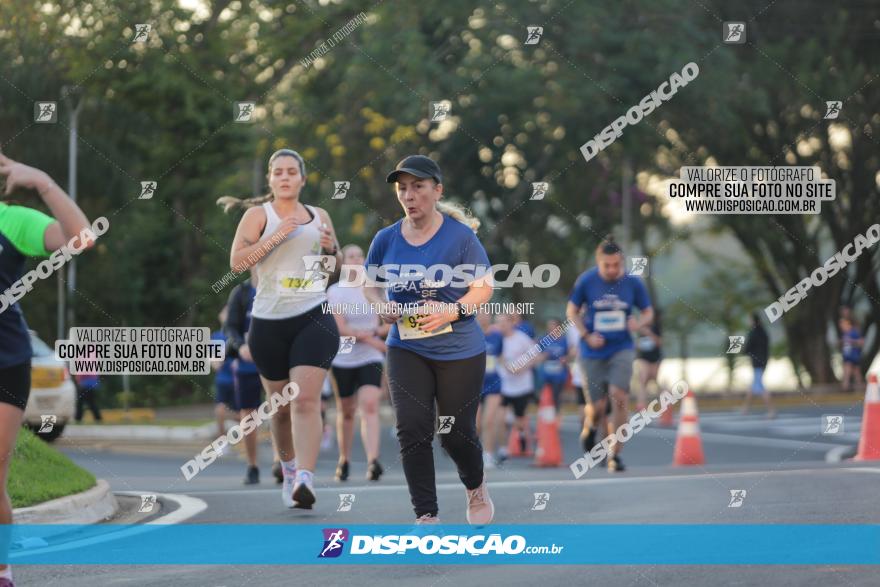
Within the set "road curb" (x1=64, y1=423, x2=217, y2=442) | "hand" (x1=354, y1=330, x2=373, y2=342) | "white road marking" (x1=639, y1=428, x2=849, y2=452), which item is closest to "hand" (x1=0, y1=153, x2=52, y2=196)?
"hand" (x1=354, y1=330, x2=373, y2=342)

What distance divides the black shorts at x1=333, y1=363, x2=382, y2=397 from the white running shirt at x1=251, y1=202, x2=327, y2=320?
10.7 feet

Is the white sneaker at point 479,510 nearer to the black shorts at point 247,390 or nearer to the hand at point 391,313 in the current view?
the hand at point 391,313

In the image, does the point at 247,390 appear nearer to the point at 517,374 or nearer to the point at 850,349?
the point at 517,374

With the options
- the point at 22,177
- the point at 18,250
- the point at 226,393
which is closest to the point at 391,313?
the point at 18,250

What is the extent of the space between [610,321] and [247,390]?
3222 mm

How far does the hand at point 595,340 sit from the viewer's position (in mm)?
13812

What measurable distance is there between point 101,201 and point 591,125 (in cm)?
959

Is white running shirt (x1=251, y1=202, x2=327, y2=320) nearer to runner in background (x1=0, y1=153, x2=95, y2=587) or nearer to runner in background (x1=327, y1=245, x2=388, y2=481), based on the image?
runner in background (x1=327, y1=245, x2=388, y2=481)

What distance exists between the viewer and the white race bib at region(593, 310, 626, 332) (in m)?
13.9

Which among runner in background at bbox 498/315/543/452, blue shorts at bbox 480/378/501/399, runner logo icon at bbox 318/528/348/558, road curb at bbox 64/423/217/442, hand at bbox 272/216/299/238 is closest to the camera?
runner logo icon at bbox 318/528/348/558

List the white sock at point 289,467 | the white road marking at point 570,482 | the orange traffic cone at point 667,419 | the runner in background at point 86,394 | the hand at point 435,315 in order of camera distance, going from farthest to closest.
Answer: the runner in background at point 86,394 → the orange traffic cone at point 667,419 → the white road marking at point 570,482 → the white sock at point 289,467 → the hand at point 435,315

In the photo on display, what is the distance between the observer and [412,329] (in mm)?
8125

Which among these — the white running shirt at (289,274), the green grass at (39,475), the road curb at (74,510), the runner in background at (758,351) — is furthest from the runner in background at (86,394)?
the white running shirt at (289,274)

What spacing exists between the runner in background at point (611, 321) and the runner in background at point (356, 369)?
1766mm
